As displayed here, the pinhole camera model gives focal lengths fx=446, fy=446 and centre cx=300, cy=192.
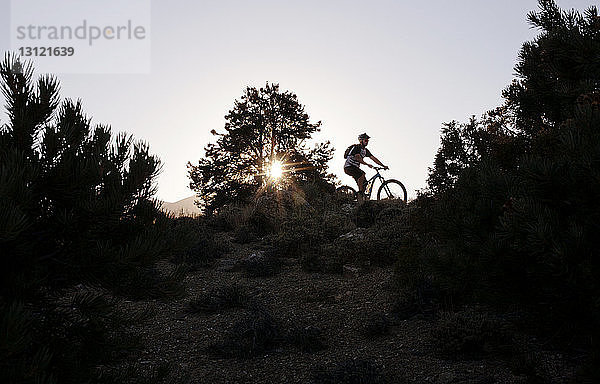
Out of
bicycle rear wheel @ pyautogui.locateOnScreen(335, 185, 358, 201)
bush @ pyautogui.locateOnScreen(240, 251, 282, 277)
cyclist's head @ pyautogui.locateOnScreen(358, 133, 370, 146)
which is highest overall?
cyclist's head @ pyautogui.locateOnScreen(358, 133, 370, 146)

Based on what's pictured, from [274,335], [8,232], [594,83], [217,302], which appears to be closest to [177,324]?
[217,302]

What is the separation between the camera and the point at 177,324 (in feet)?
25.2

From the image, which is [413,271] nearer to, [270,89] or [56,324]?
[56,324]

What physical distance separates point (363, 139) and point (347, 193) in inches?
116

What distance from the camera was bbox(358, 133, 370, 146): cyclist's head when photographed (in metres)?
14.8

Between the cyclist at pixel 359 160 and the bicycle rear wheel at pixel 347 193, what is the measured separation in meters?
Result: 1.28

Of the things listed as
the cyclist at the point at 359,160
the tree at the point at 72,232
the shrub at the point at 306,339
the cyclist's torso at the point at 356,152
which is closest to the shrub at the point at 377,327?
the shrub at the point at 306,339

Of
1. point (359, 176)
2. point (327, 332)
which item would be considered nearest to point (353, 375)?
point (327, 332)

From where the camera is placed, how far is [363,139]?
48.7 feet

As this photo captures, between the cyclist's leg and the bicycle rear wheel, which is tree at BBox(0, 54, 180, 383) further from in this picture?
the bicycle rear wheel

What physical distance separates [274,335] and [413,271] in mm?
2585

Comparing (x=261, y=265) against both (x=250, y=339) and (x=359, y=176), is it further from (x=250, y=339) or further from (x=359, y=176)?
(x=359, y=176)

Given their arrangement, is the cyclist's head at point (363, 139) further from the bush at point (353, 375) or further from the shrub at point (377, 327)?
the bush at point (353, 375)

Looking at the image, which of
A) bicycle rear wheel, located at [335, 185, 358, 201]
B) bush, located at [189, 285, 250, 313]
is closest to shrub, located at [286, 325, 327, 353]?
bush, located at [189, 285, 250, 313]
